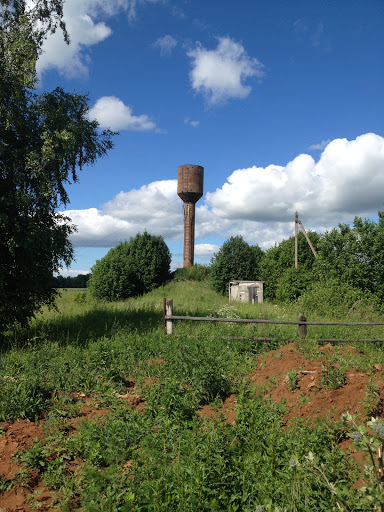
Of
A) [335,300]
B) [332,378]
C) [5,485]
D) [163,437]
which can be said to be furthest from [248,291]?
[5,485]

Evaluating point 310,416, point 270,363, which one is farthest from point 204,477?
point 270,363

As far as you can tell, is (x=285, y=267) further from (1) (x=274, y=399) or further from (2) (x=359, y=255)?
(1) (x=274, y=399)

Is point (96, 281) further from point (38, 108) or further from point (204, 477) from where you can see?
point (204, 477)

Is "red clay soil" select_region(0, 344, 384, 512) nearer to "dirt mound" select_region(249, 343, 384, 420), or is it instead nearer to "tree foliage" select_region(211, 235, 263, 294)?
"dirt mound" select_region(249, 343, 384, 420)

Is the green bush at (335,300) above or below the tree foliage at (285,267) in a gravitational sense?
below

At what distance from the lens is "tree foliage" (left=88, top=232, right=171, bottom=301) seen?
26719 mm

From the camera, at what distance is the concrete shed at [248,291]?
2537cm

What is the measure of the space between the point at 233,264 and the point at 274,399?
2180 cm

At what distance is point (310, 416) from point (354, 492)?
1.83 metres

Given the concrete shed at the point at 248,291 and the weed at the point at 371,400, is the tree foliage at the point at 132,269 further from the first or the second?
the weed at the point at 371,400

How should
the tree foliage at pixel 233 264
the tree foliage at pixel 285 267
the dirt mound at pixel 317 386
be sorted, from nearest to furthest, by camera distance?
the dirt mound at pixel 317 386
the tree foliage at pixel 285 267
the tree foliage at pixel 233 264

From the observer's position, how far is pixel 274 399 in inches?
238

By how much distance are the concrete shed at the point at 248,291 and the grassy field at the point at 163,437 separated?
51.5 ft

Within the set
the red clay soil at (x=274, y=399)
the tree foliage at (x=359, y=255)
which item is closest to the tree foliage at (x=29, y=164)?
the red clay soil at (x=274, y=399)
